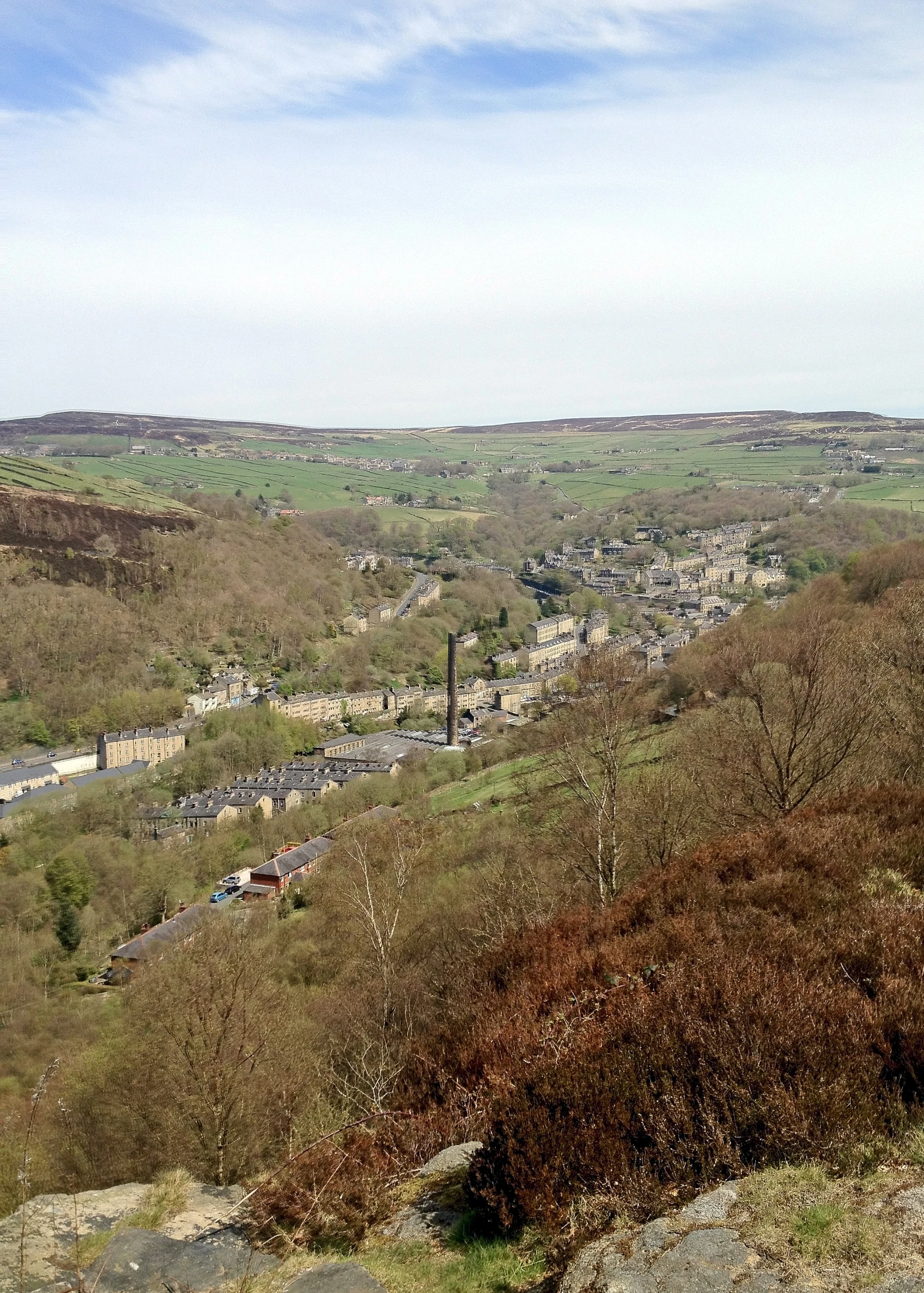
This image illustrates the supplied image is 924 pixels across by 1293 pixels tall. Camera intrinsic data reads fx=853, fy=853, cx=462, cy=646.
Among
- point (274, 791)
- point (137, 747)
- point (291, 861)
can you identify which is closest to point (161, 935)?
point (291, 861)

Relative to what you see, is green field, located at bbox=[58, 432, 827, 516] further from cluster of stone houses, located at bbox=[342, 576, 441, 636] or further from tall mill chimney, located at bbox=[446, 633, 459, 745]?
tall mill chimney, located at bbox=[446, 633, 459, 745]

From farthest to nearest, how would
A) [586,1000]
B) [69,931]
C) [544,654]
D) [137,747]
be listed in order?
1. [544,654]
2. [137,747]
3. [69,931]
4. [586,1000]

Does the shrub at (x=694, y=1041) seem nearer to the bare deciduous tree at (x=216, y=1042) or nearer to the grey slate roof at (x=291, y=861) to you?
the bare deciduous tree at (x=216, y=1042)

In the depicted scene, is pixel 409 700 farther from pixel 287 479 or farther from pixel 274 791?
pixel 287 479

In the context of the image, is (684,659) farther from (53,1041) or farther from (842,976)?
(842,976)

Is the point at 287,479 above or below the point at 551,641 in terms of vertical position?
above

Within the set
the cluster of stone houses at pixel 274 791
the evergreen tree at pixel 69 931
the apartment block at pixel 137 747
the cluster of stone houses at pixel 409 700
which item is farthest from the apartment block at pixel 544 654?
the evergreen tree at pixel 69 931
